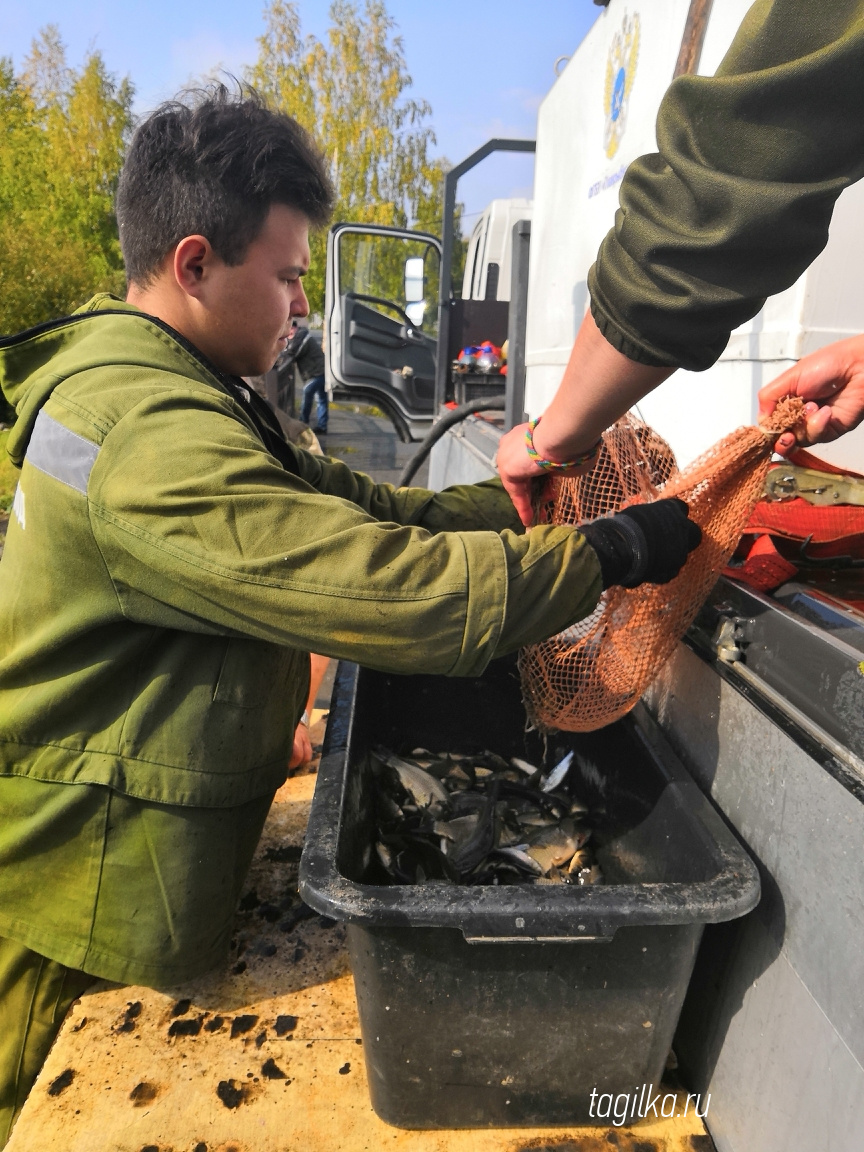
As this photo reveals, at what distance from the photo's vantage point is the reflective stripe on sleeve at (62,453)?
1.35 metres

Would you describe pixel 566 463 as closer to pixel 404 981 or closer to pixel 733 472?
pixel 733 472

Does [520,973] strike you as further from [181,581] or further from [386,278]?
[386,278]

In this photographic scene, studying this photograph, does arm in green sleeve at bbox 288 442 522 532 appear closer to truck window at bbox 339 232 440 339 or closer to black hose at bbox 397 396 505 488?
black hose at bbox 397 396 505 488

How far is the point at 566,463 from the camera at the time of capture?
1.70 meters

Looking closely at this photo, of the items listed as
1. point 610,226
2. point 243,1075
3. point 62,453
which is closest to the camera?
point 62,453

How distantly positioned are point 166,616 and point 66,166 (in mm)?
29731

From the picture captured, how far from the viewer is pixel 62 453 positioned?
138cm

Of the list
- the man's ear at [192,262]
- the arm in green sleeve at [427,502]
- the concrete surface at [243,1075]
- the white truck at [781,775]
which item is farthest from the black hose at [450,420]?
the concrete surface at [243,1075]

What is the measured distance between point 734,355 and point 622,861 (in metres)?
1.59

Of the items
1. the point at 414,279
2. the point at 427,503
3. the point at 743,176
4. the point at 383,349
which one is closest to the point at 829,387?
the point at 743,176

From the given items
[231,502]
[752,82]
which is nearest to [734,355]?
[752,82]

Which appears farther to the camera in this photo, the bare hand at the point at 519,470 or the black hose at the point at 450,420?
the black hose at the point at 450,420

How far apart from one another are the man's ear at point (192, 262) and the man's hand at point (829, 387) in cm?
126

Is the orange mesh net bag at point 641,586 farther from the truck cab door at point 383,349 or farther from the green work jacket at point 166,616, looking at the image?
the truck cab door at point 383,349
